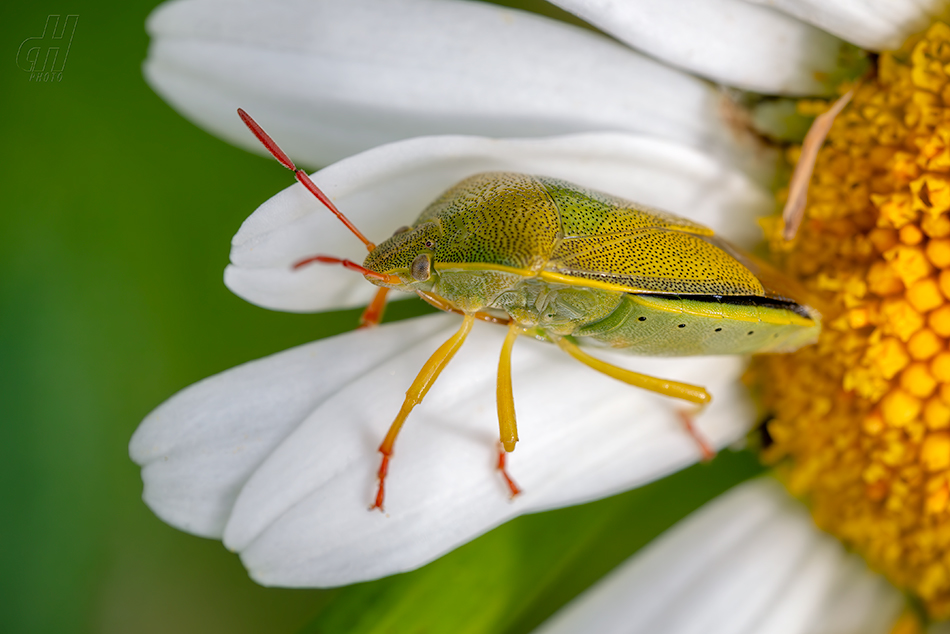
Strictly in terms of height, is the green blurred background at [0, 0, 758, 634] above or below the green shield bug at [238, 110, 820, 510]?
below

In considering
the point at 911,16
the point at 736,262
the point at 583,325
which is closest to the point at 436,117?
the point at 583,325

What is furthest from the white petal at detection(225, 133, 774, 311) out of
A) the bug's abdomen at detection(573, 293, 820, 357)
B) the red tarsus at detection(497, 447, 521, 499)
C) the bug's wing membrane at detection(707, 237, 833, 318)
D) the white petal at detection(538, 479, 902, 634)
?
the white petal at detection(538, 479, 902, 634)

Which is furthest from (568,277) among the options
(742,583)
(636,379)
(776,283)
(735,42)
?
(742,583)

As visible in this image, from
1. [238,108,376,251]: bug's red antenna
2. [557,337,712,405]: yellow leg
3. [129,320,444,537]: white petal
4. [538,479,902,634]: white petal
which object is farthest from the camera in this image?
[538,479,902,634]: white petal

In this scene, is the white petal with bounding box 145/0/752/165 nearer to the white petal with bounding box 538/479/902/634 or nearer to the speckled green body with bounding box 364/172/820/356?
the speckled green body with bounding box 364/172/820/356

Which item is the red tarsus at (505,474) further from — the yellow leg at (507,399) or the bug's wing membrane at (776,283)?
the bug's wing membrane at (776,283)

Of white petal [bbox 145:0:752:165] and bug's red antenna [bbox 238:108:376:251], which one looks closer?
bug's red antenna [bbox 238:108:376:251]

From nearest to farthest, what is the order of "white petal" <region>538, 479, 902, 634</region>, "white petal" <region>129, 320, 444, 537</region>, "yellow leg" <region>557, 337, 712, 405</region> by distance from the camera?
"white petal" <region>129, 320, 444, 537</region>
"yellow leg" <region>557, 337, 712, 405</region>
"white petal" <region>538, 479, 902, 634</region>
